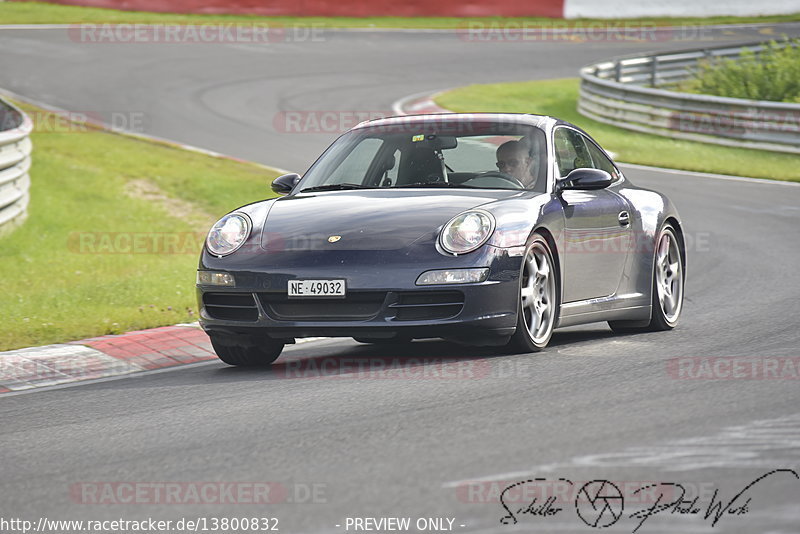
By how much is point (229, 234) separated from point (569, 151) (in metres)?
2.38

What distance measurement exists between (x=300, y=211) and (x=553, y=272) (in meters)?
1.50

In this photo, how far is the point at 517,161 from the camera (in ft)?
27.8

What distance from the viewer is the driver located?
8367 mm

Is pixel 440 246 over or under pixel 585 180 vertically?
under

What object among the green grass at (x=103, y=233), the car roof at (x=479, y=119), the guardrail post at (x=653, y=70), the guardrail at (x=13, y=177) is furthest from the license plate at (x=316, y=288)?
the guardrail post at (x=653, y=70)

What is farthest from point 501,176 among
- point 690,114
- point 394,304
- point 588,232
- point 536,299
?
point 690,114

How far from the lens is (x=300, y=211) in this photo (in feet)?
26.1

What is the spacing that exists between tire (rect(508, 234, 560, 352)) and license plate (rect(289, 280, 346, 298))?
98cm

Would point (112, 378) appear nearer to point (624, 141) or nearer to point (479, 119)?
point (479, 119)

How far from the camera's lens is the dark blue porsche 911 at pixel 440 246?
730 cm

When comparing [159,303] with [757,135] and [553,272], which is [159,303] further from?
[757,135]

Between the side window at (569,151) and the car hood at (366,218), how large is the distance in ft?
2.23

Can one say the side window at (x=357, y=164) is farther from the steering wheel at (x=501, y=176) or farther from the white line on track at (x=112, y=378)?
the white line on track at (x=112, y=378)
